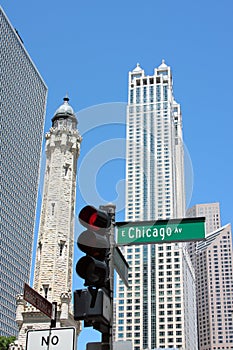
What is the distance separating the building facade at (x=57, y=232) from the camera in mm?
41688

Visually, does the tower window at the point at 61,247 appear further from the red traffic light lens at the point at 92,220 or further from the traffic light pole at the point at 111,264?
the red traffic light lens at the point at 92,220

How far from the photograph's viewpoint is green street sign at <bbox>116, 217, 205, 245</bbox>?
10805 millimetres

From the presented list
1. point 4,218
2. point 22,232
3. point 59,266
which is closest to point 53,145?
point 59,266

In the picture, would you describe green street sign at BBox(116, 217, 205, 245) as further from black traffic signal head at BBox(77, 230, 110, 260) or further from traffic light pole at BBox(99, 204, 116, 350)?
black traffic signal head at BBox(77, 230, 110, 260)

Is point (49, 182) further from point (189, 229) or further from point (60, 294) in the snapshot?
point (189, 229)

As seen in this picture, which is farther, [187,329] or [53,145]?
[187,329]

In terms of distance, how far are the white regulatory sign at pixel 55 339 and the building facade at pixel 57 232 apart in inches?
1356

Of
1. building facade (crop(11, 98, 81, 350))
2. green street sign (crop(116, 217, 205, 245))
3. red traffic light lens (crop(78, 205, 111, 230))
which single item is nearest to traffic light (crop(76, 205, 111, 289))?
red traffic light lens (crop(78, 205, 111, 230))

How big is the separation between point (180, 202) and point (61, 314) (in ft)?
380

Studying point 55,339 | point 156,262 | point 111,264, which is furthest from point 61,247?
point 156,262

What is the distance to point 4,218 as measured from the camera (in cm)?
13125

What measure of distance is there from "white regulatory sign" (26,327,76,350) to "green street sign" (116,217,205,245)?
387 cm

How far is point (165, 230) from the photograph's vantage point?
11008 mm

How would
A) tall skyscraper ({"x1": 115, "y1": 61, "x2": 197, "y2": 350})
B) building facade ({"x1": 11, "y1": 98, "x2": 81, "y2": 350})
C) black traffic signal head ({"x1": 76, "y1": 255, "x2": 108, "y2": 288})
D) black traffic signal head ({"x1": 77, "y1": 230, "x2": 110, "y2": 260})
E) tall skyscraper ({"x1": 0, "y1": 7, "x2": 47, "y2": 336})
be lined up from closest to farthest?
black traffic signal head ({"x1": 76, "y1": 255, "x2": 108, "y2": 288}) → black traffic signal head ({"x1": 77, "y1": 230, "x2": 110, "y2": 260}) → building facade ({"x1": 11, "y1": 98, "x2": 81, "y2": 350}) → tall skyscraper ({"x1": 0, "y1": 7, "x2": 47, "y2": 336}) → tall skyscraper ({"x1": 115, "y1": 61, "x2": 197, "y2": 350})
